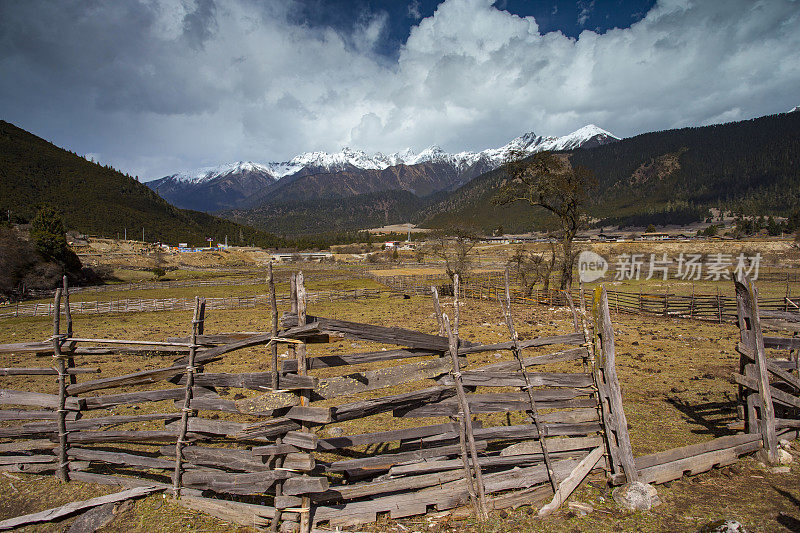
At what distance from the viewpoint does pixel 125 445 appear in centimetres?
815

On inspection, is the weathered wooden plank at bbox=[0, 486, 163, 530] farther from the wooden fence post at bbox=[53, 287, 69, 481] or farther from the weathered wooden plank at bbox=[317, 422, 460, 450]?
the weathered wooden plank at bbox=[317, 422, 460, 450]

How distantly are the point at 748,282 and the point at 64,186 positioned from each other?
215 meters

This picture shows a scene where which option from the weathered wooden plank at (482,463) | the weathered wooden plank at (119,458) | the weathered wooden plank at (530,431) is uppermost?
the weathered wooden plank at (530,431)

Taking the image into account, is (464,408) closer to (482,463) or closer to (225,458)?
(482,463)

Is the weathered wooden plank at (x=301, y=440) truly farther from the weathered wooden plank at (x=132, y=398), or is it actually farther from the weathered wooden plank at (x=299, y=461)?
the weathered wooden plank at (x=132, y=398)

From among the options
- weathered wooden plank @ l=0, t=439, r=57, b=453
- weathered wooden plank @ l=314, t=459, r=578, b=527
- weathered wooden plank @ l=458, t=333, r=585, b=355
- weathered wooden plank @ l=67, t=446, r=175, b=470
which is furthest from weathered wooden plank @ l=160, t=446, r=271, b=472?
weathered wooden plank @ l=458, t=333, r=585, b=355

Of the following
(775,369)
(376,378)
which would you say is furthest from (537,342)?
(775,369)

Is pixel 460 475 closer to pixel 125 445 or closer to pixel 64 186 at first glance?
pixel 125 445

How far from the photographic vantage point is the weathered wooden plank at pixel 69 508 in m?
5.48

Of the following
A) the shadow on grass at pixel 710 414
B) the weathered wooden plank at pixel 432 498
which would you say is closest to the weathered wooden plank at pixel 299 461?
the weathered wooden plank at pixel 432 498

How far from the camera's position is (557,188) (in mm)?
29719

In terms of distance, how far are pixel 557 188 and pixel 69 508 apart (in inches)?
1227

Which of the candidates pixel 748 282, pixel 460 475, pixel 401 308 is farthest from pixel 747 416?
pixel 401 308

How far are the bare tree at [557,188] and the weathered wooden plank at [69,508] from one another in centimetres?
2864
